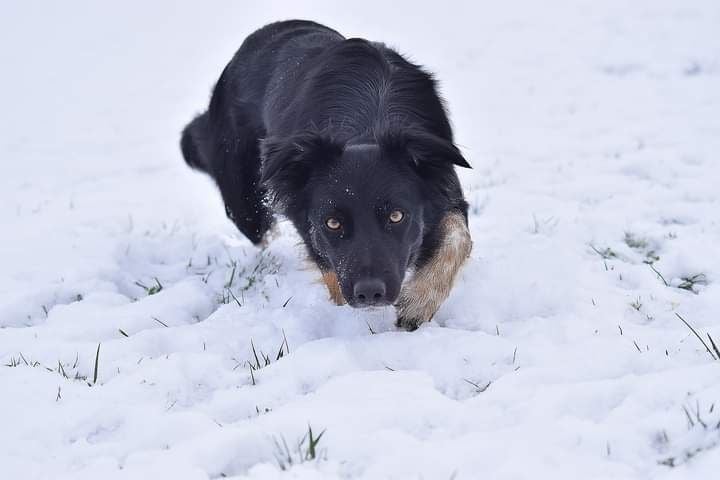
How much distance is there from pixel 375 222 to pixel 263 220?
2.24 m

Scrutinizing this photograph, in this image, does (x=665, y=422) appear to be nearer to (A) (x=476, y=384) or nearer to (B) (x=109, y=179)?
(A) (x=476, y=384)

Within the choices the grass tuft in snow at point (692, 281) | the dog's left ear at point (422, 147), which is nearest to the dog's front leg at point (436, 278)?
the dog's left ear at point (422, 147)

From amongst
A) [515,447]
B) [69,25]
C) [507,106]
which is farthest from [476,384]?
[69,25]

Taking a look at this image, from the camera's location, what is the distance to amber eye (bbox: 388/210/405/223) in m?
3.85

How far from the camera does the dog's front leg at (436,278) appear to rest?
4.06m

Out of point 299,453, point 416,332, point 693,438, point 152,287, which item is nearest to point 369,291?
point 416,332

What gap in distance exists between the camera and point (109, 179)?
917cm

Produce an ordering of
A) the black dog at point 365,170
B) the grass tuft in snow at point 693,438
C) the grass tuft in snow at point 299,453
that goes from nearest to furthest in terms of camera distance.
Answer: the grass tuft in snow at point 693,438 → the grass tuft in snow at point 299,453 → the black dog at point 365,170

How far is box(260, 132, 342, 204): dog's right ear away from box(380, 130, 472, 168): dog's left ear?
310mm

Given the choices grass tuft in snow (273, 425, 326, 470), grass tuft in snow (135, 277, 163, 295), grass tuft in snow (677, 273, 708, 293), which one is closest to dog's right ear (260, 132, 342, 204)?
grass tuft in snow (135, 277, 163, 295)

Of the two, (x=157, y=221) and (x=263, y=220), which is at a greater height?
(x=263, y=220)

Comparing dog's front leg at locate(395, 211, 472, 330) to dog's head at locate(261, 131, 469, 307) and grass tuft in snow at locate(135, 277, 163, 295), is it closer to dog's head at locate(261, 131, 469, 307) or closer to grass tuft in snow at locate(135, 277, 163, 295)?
dog's head at locate(261, 131, 469, 307)

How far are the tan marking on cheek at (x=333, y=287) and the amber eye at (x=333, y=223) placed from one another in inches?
20.6

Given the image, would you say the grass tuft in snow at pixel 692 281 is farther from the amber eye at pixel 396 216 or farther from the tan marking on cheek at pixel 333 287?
the tan marking on cheek at pixel 333 287
